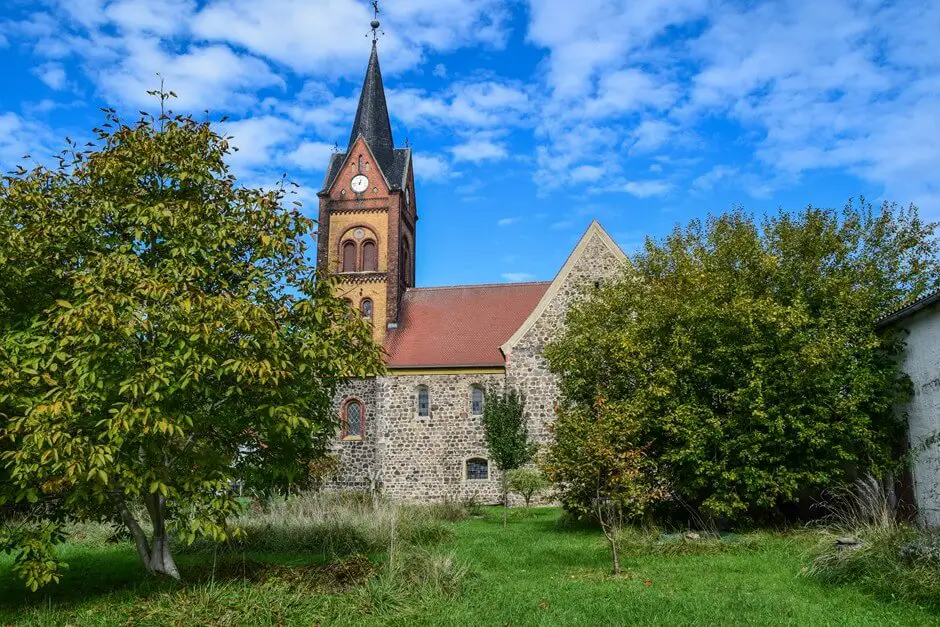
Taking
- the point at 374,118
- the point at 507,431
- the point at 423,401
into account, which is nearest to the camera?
the point at 507,431

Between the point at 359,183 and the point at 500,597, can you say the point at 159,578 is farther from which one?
the point at 359,183

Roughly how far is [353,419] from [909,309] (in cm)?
2103

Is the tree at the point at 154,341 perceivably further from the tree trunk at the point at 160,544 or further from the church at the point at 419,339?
the church at the point at 419,339

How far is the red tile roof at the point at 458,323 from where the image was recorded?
2856 centimetres

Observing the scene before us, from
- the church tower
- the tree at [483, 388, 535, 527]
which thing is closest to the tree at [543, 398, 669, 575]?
the tree at [483, 388, 535, 527]

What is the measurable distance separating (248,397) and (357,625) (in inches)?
131

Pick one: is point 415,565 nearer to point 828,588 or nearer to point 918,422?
point 828,588

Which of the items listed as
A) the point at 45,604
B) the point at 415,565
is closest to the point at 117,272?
the point at 45,604

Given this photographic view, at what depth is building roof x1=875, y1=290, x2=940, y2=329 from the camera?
12.9 metres

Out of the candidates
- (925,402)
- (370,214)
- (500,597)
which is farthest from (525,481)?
(370,214)

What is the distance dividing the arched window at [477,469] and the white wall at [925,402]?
1569 centimetres

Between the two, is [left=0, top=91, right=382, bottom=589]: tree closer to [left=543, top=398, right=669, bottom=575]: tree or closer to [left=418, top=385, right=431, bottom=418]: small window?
[left=543, top=398, right=669, bottom=575]: tree

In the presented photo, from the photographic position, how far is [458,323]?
99.5 feet

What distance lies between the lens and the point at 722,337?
51.1 feet
